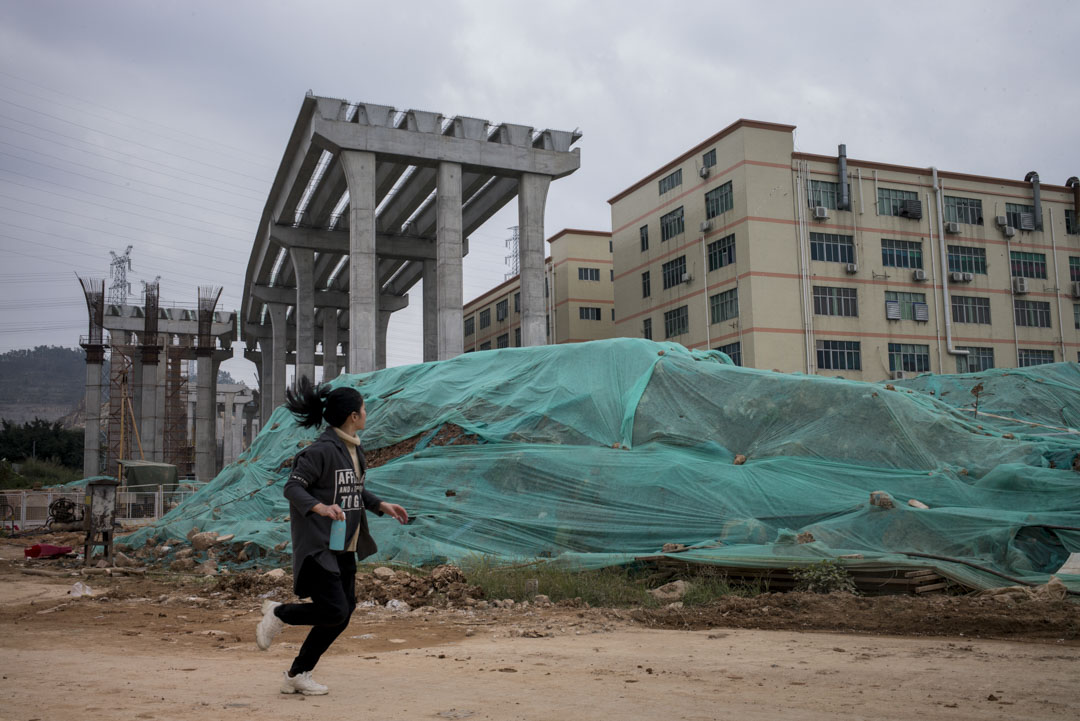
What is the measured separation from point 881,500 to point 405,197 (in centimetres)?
2800

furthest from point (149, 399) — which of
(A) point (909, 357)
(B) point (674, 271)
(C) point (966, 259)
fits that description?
(C) point (966, 259)

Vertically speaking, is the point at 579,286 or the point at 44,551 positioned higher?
the point at 579,286

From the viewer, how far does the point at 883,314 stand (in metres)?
34.1

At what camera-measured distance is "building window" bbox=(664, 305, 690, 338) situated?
36.6 metres

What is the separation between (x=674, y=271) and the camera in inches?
1489

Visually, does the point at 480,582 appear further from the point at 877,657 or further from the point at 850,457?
the point at 850,457

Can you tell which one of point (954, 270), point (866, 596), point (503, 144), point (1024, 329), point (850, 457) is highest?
point (503, 144)

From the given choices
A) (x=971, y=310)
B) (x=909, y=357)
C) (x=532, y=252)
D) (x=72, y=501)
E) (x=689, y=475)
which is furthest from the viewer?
(x=971, y=310)

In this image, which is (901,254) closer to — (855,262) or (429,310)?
(855,262)

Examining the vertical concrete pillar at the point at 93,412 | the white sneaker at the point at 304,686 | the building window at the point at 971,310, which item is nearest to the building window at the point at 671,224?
the building window at the point at 971,310

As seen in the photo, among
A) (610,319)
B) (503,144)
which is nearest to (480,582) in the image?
(503,144)

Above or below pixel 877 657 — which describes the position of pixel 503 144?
above

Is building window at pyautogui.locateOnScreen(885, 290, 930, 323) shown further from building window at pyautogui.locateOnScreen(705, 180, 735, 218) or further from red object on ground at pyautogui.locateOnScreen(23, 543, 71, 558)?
red object on ground at pyautogui.locateOnScreen(23, 543, 71, 558)

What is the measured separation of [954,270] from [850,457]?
28.0 metres
